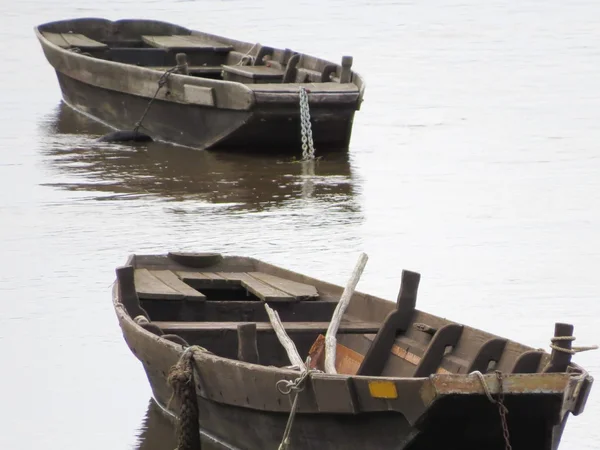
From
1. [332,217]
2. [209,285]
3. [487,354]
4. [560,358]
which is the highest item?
[560,358]

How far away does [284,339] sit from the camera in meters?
7.58

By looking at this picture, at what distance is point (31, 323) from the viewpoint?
9.62 meters

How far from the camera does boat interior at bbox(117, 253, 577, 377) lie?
7.11 m

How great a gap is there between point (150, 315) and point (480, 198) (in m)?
6.35

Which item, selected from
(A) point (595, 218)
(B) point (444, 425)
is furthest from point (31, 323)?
Answer: (A) point (595, 218)

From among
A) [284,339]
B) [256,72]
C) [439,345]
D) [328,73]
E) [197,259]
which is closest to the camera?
[439,345]

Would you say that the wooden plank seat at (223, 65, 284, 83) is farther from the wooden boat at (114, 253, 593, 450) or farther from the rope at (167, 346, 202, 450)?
the rope at (167, 346, 202, 450)

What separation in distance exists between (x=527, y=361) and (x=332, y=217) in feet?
21.7

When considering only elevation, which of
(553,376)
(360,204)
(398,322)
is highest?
(553,376)

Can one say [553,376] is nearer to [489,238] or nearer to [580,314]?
[580,314]

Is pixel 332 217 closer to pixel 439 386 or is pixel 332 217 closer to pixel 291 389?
pixel 291 389

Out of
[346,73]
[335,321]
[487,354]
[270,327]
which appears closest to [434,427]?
[487,354]

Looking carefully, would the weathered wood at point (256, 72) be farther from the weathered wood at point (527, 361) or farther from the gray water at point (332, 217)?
the weathered wood at point (527, 361)

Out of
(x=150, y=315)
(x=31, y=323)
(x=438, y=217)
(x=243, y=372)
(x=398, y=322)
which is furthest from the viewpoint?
(x=438, y=217)
